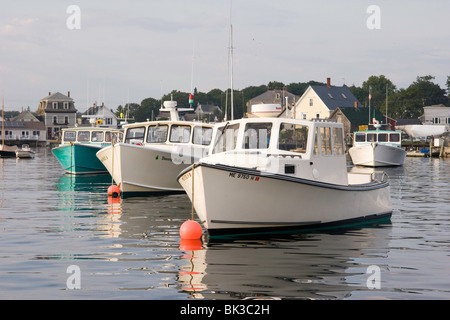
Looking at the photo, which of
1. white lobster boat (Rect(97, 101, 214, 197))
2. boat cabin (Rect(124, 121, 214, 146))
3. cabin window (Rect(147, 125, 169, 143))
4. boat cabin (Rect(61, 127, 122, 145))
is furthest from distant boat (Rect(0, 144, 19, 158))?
cabin window (Rect(147, 125, 169, 143))

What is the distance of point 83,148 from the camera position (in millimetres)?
38531

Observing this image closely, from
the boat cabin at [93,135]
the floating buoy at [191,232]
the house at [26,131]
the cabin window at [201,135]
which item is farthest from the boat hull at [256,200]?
the house at [26,131]

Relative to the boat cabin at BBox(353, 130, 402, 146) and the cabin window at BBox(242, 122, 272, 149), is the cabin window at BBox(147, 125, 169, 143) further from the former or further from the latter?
the boat cabin at BBox(353, 130, 402, 146)

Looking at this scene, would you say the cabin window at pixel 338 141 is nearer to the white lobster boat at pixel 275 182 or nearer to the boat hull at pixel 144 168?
the white lobster boat at pixel 275 182

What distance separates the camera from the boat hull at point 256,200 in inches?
547

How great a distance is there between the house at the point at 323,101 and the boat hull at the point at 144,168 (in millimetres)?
77985

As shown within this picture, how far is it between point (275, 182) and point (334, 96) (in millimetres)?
95719

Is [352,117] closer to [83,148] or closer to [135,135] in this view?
[83,148]

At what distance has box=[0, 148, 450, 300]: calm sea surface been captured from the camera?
388 inches

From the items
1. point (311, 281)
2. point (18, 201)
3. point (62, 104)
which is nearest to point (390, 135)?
point (18, 201)

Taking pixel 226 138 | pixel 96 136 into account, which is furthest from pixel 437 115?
pixel 226 138
